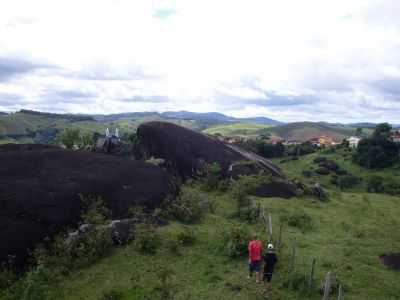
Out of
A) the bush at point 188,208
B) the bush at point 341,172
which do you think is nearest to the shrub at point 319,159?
the bush at point 341,172

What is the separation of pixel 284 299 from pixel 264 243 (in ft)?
20.6

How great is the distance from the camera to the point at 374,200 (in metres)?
48.4

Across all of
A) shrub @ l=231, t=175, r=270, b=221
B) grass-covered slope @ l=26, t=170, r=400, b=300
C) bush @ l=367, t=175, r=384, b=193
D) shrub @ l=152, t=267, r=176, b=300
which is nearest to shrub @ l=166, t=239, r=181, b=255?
grass-covered slope @ l=26, t=170, r=400, b=300

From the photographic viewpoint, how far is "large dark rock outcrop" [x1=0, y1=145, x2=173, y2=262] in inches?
928

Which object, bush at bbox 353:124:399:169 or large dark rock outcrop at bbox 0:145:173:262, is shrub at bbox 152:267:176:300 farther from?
bush at bbox 353:124:399:169

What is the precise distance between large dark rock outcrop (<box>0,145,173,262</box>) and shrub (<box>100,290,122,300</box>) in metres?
6.27

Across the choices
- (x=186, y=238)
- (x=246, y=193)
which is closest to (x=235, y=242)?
(x=186, y=238)

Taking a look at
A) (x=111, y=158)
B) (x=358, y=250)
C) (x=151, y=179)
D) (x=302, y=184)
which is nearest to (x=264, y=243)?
(x=358, y=250)

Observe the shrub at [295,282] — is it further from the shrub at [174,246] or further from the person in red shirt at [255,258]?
the shrub at [174,246]

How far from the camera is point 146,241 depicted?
24.0 meters

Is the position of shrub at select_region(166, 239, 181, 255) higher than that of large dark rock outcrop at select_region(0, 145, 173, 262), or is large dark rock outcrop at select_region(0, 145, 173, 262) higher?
large dark rock outcrop at select_region(0, 145, 173, 262)

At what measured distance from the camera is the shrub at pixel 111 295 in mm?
18656

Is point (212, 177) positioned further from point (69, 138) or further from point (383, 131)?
point (383, 131)

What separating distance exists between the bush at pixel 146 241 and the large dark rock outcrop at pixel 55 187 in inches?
165
